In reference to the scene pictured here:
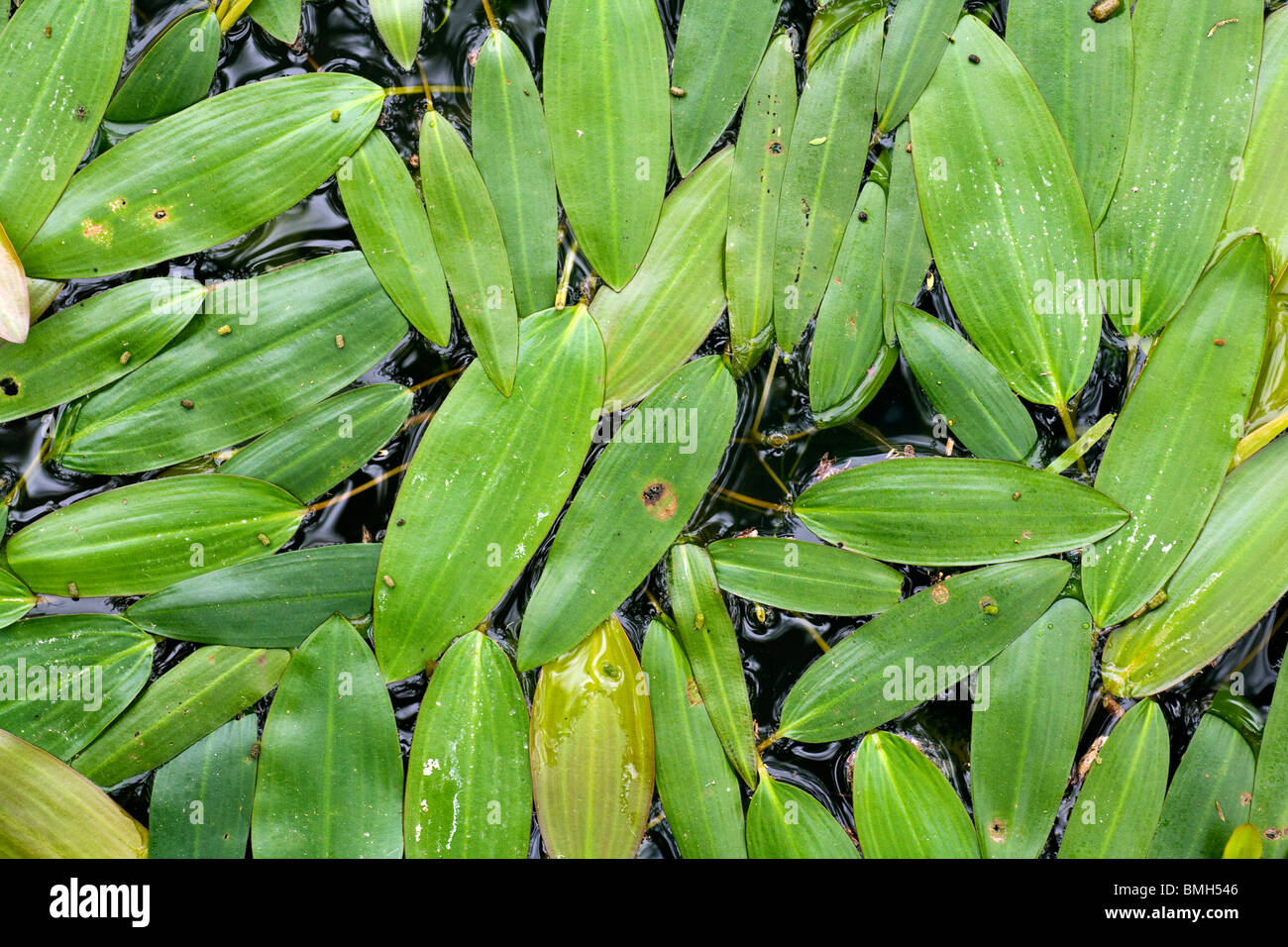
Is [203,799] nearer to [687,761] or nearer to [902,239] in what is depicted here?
[687,761]

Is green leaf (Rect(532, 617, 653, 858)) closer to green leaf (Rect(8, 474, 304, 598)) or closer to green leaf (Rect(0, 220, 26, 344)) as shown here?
green leaf (Rect(8, 474, 304, 598))

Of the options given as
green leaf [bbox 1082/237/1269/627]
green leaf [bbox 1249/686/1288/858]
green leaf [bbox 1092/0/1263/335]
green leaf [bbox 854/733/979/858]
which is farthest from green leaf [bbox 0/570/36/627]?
green leaf [bbox 1249/686/1288/858]

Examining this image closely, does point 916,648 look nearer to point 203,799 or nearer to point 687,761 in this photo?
point 687,761

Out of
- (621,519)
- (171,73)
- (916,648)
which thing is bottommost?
(916,648)

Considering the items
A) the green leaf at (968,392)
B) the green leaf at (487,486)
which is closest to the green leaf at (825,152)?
the green leaf at (968,392)

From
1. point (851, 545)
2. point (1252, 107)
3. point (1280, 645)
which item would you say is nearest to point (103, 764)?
point (851, 545)

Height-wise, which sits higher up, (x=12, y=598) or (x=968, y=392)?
(x=968, y=392)

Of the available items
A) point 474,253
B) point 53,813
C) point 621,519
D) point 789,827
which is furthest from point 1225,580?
point 53,813
